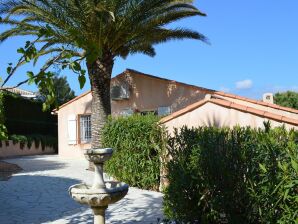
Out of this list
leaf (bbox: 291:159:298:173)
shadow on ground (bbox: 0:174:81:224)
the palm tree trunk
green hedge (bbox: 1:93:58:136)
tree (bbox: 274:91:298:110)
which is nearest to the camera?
leaf (bbox: 291:159:298:173)

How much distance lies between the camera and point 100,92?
14641 millimetres

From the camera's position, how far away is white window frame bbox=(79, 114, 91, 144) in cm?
2208

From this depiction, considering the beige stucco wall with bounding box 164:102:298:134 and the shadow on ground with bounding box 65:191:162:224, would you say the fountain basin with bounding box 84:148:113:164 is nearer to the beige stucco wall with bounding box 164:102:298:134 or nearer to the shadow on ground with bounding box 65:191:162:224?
the shadow on ground with bounding box 65:191:162:224

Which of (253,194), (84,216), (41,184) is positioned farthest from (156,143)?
(253,194)

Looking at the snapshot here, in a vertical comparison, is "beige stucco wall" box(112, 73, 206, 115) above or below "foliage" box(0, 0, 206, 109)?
below

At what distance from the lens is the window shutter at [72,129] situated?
22078 mm

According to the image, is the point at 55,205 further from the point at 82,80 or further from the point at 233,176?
the point at 82,80

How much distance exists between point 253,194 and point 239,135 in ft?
3.16

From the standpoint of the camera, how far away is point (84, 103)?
A: 22.0m

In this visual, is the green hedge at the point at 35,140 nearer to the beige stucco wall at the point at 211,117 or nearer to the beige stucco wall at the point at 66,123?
the beige stucco wall at the point at 66,123

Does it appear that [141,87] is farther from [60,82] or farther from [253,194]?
[60,82]

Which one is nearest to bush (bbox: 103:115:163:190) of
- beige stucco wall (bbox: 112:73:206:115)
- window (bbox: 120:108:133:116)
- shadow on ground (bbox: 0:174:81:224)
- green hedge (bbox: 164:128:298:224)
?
shadow on ground (bbox: 0:174:81:224)

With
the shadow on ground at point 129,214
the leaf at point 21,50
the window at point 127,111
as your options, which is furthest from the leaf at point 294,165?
the window at point 127,111

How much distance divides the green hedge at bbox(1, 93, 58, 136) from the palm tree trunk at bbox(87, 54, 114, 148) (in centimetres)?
1064
